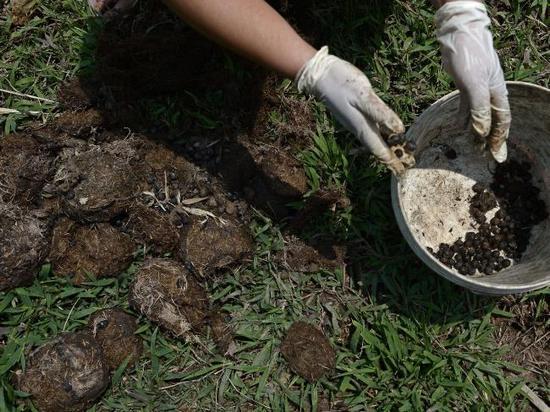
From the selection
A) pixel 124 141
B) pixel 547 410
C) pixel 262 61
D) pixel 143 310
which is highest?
pixel 262 61

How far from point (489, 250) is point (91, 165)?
206 centimetres

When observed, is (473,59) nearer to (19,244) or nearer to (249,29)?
(249,29)

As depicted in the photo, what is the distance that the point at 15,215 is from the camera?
288cm

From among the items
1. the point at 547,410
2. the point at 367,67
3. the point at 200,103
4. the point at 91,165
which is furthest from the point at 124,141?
the point at 547,410

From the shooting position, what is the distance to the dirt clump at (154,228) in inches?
A: 116

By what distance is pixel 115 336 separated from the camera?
9.38 ft

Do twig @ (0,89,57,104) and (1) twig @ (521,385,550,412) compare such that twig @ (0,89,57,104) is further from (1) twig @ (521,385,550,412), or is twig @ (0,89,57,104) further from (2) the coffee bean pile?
(1) twig @ (521,385,550,412)

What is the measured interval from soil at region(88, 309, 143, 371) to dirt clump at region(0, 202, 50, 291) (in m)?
0.41

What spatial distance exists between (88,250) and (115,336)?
45cm

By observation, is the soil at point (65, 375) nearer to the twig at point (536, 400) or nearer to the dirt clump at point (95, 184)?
the dirt clump at point (95, 184)

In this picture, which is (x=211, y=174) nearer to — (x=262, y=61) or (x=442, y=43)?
(x=262, y=61)

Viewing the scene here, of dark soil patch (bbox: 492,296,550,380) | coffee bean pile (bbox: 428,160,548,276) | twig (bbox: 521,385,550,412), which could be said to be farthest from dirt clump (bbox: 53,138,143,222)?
twig (bbox: 521,385,550,412)

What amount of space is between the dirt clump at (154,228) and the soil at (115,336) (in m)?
0.39

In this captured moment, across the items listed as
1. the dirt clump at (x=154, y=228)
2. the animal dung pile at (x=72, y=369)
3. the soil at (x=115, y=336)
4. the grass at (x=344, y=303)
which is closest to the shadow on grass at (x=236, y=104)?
the grass at (x=344, y=303)
